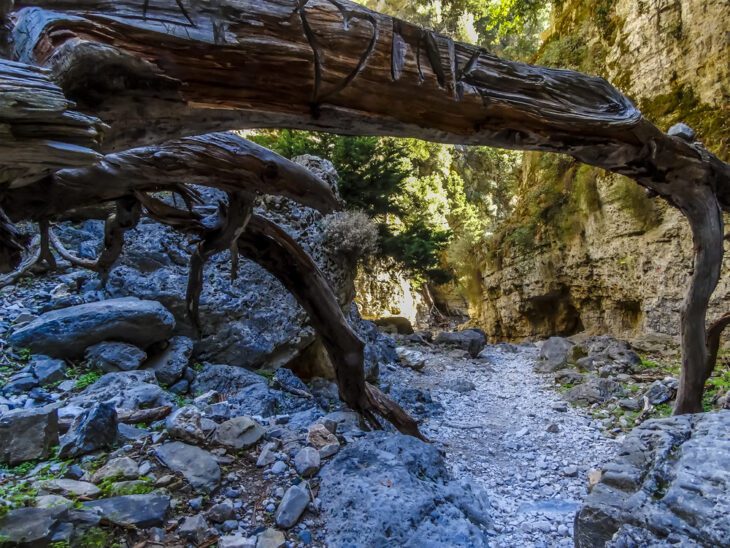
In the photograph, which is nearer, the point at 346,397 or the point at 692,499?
the point at 692,499

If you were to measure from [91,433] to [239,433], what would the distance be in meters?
0.86

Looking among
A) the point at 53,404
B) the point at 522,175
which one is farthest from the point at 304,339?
the point at 522,175

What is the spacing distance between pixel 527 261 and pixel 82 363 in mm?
10088

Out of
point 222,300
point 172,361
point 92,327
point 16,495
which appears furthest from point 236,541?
point 222,300

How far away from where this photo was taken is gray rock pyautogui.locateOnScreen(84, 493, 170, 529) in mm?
1805

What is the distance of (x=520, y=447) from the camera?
12.1 ft

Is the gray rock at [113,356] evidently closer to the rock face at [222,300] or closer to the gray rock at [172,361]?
the gray rock at [172,361]

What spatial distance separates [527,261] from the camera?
10.8 m

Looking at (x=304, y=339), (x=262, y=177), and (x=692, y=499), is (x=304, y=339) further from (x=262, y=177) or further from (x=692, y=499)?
(x=692, y=499)

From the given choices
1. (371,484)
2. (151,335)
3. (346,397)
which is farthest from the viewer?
(151,335)

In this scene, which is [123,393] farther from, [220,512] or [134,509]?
[220,512]

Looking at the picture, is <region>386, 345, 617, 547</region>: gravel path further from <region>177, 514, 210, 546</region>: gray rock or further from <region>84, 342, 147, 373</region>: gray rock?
<region>84, 342, 147, 373</region>: gray rock

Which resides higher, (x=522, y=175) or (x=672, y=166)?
(x=522, y=175)

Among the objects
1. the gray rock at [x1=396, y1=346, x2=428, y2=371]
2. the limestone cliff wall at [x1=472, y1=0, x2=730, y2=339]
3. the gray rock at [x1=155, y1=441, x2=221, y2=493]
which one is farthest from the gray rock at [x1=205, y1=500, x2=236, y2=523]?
the limestone cliff wall at [x1=472, y1=0, x2=730, y2=339]
